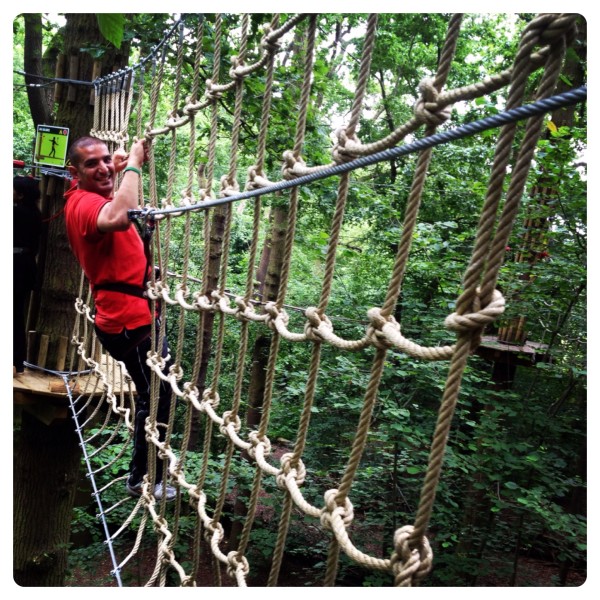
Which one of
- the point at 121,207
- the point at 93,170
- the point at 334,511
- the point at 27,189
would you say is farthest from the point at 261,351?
the point at 334,511

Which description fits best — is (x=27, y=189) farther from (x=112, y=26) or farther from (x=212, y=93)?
(x=112, y=26)

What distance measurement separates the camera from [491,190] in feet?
2.06

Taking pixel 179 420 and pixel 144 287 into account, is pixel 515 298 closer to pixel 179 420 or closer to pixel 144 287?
pixel 144 287

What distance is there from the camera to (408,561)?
0.64 meters

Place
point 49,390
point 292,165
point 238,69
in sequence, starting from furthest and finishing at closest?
point 49,390
point 238,69
point 292,165

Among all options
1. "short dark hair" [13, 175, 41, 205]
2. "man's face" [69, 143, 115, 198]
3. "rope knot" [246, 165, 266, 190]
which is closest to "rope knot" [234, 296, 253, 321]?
"rope knot" [246, 165, 266, 190]

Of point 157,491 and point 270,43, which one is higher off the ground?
point 270,43

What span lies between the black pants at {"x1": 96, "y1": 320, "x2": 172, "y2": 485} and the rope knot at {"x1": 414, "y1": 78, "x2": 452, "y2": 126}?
54.2 inches

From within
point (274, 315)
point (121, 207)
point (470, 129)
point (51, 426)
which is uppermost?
point (470, 129)

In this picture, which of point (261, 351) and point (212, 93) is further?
point (261, 351)

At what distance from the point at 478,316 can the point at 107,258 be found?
1.40 meters

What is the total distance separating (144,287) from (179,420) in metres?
4.17

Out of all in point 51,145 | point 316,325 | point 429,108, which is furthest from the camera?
point 51,145

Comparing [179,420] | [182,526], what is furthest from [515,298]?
[179,420]
